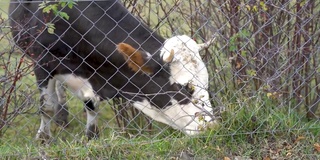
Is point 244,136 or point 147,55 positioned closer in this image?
point 244,136

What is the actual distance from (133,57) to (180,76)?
39 cm

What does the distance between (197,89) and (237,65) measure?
58cm

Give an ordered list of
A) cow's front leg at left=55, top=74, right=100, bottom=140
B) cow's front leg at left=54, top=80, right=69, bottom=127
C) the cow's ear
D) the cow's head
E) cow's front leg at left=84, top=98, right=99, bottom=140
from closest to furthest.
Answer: the cow's ear
the cow's head
cow's front leg at left=55, top=74, right=100, bottom=140
cow's front leg at left=84, top=98, right=99, bottom=140
cow's front leg at left=54, top=80, right=69, bottom=127

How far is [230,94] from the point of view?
16.7 feet

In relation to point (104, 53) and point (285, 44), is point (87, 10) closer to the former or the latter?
point (104, 53)

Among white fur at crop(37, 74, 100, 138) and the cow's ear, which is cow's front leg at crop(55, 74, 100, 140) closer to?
white fur at crop(37, 74, 100, 138)

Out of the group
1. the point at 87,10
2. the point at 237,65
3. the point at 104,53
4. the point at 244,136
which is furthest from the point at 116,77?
the point at 244,136

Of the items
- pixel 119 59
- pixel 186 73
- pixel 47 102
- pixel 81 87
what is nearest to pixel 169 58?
pixel 186 73

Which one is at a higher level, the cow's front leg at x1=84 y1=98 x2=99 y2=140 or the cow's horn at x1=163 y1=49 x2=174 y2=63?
the cow's horn at x1=163 y1=49 x2=174 y2=63

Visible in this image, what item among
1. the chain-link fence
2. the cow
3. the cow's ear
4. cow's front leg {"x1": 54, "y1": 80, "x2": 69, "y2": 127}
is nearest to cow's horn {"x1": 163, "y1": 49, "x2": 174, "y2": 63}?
the cow

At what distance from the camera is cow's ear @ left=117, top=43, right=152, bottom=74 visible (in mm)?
4758

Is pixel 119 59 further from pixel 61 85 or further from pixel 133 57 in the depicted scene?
pixel 61 85

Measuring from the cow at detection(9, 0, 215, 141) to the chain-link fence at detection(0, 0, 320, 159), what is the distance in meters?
0.09

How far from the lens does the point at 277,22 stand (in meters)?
5.43
